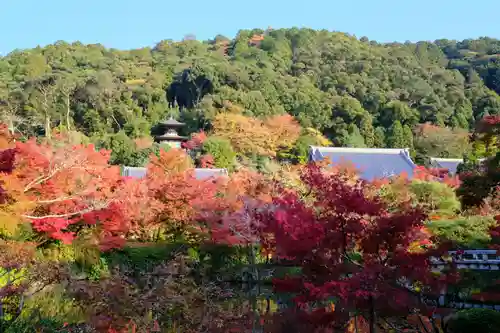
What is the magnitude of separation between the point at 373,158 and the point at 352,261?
18562 millimetres

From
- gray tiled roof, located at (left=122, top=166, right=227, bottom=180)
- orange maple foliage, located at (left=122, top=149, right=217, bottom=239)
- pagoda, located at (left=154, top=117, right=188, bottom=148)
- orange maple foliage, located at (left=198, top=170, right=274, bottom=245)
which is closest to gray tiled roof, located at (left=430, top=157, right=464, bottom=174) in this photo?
gray tiled roof, located at (left=122, top=166, right=227, bottom=180)

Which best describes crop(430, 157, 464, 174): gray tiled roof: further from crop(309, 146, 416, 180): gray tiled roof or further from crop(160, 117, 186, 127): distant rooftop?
crop(160, 117, 186, 127): distant rooftop

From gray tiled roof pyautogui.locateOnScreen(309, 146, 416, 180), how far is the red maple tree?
55.7 ft

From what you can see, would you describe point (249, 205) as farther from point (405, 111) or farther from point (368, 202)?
point (405, 111)

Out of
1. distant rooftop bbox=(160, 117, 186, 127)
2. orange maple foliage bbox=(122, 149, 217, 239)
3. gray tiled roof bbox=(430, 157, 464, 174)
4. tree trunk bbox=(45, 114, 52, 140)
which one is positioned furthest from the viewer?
distant rooftop bbox=(160, 117, 186, 127)

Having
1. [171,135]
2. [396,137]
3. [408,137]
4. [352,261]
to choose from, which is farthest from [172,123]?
[352,261]

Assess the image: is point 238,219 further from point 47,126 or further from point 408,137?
point 408,137

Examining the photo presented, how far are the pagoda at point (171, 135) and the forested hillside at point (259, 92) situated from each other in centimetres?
90

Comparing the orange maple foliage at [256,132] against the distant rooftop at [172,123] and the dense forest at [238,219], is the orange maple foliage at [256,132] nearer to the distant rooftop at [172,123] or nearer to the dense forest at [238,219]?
the dense forest at [238,219]

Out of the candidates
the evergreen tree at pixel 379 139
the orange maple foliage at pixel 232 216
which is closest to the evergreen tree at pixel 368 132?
the evergreen tree at pixel 379 139

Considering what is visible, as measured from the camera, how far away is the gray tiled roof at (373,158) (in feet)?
74.3

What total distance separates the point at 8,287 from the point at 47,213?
227 inches

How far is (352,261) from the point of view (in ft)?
18.3

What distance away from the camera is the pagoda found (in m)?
29.4
